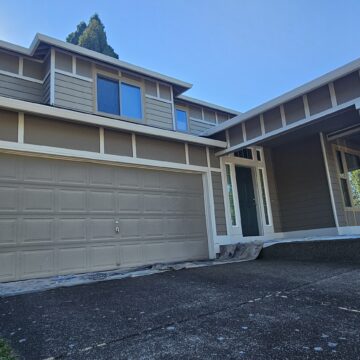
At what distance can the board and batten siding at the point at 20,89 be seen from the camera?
6.54 m

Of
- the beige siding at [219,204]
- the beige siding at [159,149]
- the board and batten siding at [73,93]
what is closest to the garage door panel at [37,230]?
the beige siding at [159,149]

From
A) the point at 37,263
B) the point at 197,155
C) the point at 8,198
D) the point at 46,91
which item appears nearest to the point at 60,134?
the point at 8,198

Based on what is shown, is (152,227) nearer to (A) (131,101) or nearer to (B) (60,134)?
(B) (60,134)

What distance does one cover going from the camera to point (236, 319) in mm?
Answer: 2365

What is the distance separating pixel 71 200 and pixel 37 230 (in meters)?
0.71

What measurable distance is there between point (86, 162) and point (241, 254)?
3.63m

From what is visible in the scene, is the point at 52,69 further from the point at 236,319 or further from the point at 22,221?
the point at 236,319

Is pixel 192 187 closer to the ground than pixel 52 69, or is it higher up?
closer to the ground

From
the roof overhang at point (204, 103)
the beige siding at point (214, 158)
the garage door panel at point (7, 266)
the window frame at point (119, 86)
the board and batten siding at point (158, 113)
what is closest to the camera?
the garage door panel at point (7, 266)

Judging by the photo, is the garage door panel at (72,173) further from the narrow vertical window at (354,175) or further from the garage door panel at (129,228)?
the narrow vertical window at (354,175)

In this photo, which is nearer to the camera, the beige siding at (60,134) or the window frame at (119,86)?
the beige siding at (60,134)

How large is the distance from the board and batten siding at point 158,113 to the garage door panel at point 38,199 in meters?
3.33

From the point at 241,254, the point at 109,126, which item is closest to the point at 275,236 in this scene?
the point at 241,254

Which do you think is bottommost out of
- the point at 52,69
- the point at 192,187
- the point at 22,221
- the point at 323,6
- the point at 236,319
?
the point at 236,319
